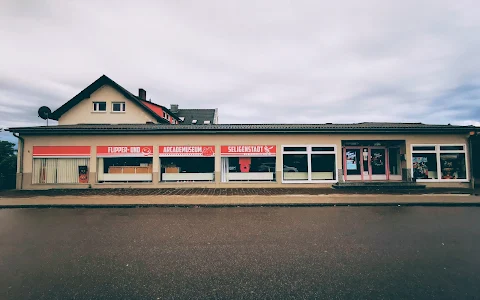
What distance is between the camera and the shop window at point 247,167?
577 inches

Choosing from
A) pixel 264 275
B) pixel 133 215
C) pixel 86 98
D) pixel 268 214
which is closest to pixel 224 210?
pixel 268 214

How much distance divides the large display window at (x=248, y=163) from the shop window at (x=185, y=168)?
3.11 feet

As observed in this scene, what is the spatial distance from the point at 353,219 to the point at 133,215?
24.7ft

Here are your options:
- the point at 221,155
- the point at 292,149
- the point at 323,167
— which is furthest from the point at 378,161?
the point at 221,155

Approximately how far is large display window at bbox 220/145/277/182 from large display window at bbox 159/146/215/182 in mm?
884

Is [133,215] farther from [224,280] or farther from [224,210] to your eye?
[224,280]

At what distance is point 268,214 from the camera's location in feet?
27.2

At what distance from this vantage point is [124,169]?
47.7 feet

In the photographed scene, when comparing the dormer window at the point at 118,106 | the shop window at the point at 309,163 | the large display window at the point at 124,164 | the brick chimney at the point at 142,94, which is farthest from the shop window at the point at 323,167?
the brick chimney at the point at 142,94

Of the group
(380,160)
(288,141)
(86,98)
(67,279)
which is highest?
(86,98)

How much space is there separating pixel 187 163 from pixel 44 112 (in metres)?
16.5

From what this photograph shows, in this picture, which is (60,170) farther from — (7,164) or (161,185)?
(161,185)

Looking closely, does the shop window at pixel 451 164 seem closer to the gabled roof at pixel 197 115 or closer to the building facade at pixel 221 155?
the building facade at pixel 221 155

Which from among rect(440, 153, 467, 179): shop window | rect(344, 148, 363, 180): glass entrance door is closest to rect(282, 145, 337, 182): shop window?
rect(344, 148, 363, 180): glass entrance door
